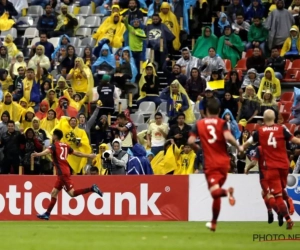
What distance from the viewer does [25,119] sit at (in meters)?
28.9

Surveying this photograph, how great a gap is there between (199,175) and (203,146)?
28.2 feet

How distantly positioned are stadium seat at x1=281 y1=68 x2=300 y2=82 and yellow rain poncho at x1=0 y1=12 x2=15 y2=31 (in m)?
8.64

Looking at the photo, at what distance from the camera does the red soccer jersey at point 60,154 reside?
23.5 m

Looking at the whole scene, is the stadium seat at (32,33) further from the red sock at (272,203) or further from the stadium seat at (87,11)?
the red sock at (272,203)

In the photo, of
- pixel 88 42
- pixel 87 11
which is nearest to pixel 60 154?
pixel 88 42

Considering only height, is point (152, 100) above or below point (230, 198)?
above

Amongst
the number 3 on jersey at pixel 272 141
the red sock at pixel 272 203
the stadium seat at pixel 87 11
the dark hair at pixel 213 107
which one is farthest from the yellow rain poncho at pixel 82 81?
the dark hair at pixel 213 107

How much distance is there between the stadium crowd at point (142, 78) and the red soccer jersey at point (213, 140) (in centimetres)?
897

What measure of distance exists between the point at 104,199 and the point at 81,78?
17.4 ft

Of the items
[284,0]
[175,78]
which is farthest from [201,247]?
[284,0]

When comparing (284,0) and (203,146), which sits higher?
(284,0)

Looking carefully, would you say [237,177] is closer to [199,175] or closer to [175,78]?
[199,175]

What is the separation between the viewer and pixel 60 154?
77.4ft

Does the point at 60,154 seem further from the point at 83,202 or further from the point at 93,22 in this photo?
the point at 93,22
